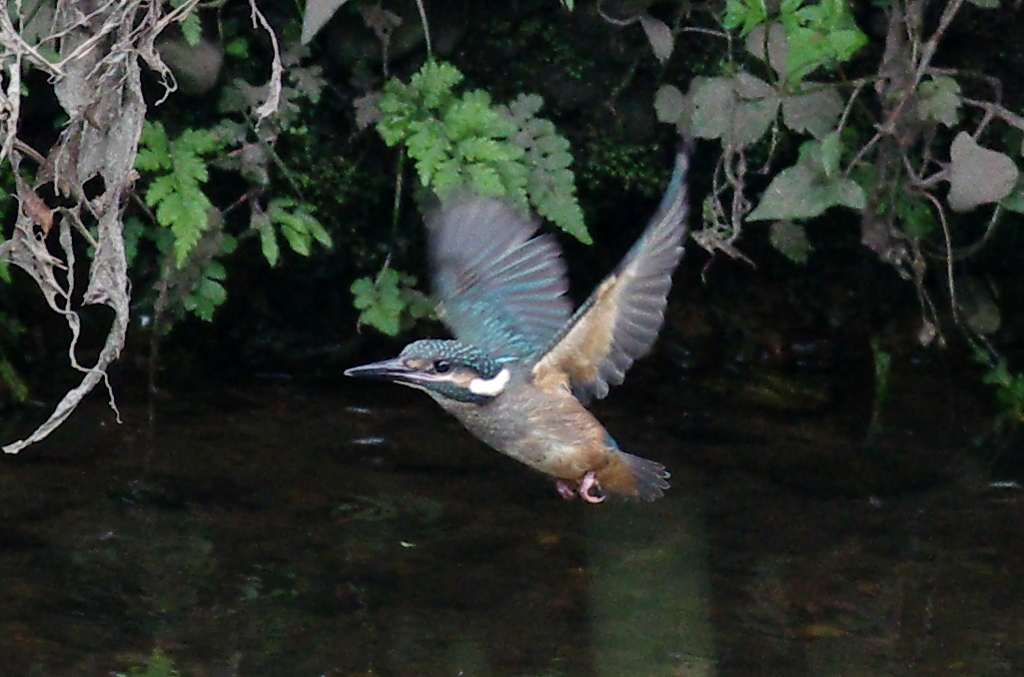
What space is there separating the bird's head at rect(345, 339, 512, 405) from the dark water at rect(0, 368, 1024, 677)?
22.7 inches

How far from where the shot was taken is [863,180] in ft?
14.8

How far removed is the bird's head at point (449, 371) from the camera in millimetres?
3557

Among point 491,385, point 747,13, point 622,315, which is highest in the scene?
point 747,13

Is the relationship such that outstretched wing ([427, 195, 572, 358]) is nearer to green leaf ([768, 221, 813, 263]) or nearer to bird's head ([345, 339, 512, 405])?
bird's head ([345, 339, 512, 405])

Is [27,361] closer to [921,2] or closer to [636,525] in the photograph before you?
[636,525]

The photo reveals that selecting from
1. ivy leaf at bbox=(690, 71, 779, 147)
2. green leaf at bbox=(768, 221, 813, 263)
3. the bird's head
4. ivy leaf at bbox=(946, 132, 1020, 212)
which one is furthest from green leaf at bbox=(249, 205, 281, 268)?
ivy leaf at bbox=(946, 132, 1020, 212)

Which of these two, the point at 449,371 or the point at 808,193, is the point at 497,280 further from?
the point at 808,193

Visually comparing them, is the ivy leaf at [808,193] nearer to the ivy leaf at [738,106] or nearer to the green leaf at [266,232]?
the ivy leaf at [738,106]

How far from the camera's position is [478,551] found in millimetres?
4070

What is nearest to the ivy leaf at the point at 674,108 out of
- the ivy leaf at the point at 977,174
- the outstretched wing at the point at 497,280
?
the outstretched wing at the point at 497,280

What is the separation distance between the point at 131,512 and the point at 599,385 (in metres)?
1.50

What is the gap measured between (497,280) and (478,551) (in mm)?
773

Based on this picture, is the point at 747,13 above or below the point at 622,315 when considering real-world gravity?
above

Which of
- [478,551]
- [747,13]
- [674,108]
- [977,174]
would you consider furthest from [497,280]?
[977,174]
